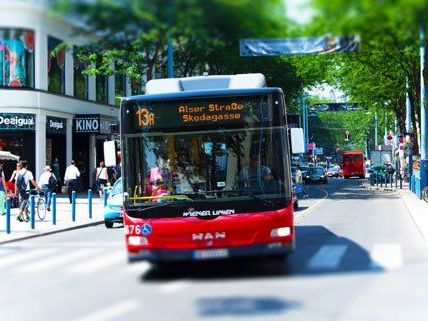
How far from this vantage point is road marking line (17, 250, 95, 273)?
923 cm

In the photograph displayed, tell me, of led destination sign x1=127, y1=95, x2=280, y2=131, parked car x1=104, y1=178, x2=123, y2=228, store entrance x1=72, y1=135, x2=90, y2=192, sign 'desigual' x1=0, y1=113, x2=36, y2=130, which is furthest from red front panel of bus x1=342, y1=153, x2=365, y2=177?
led destination sign x1=127, y1=95, x2=280, y2=131

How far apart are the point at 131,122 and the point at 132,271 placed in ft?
6.28

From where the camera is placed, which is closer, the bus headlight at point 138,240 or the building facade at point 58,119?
the bus headlight at point 138,240

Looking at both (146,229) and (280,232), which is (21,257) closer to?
(146,229)

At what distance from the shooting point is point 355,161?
7038cm

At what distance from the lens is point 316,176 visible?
180 ft

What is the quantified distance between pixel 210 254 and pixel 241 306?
9.43ft

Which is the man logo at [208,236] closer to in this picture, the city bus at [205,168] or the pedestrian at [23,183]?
the city bus at [205,168]

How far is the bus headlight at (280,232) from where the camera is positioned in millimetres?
7230

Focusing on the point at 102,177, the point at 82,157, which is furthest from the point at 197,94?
the point at 82,157

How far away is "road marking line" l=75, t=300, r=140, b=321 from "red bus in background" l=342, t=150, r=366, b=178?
67.2 metres

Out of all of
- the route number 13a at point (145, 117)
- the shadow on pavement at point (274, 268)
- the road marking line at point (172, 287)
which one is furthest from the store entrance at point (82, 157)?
the road marking line at point (172, 287)

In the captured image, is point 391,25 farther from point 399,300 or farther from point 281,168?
point 281,168

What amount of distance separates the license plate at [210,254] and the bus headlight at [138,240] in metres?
1.12
